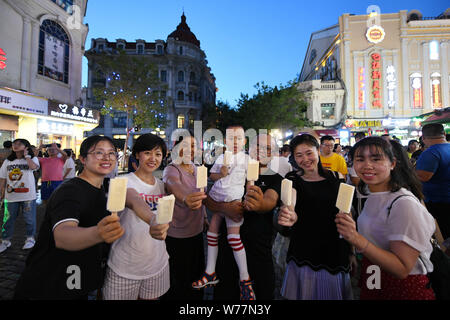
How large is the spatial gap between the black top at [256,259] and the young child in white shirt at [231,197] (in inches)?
3.3

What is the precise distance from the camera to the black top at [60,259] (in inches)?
64.9

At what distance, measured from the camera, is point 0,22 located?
41.3 feet

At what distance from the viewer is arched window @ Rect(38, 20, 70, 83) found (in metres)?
15.0

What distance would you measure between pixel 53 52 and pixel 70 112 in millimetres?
4275

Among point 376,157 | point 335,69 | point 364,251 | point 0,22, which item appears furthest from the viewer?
point 335,69

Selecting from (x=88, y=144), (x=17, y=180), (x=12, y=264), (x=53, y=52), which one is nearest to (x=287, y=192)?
(x=88, y=144)

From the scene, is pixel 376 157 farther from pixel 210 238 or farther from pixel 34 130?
pixel 34 130

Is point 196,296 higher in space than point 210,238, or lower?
lower

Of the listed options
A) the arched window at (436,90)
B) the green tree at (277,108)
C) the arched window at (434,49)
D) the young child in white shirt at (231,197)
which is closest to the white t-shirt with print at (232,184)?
the young child in white shirt at (231,197)

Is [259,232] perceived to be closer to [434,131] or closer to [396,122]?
[434,131]

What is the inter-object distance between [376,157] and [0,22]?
64.2 feet

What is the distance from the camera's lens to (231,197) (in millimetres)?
2631

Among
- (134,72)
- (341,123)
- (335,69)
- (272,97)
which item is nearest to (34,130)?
(134,72)

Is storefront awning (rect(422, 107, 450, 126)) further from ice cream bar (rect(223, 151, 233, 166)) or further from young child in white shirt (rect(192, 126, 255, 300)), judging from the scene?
ice cream bar (rect(223, 151, 233, 166))
